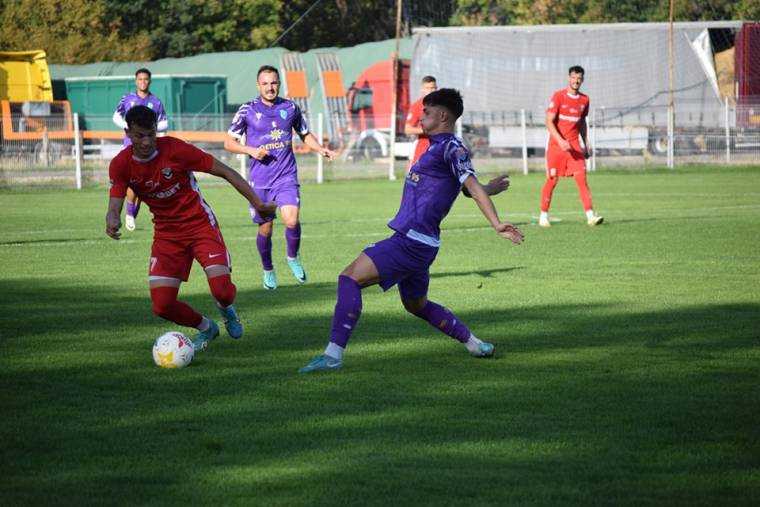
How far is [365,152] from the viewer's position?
36094 mm

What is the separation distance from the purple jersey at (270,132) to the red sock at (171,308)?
14.1 ft

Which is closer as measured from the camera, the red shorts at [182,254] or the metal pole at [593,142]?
the red shorts at [182,254]

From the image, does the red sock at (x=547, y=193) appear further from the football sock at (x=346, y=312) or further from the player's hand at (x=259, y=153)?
the football sock at (x=346, y=312)

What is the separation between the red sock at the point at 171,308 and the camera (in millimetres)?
8031

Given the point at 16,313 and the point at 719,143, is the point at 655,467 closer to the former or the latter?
the point at 16,313

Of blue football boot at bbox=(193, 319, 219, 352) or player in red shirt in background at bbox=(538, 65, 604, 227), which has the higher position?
player in red shirt in background at bbox=(538, 65, 604, 227)

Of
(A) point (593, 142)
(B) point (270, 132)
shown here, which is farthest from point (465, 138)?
(B) point (270, 132)

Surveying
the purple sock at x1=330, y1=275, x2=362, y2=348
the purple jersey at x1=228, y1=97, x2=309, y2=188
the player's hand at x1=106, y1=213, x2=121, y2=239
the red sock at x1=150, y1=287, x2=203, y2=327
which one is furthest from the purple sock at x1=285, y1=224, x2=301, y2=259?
the purple sock at x1=330, y1=275, x2=362, y2=348

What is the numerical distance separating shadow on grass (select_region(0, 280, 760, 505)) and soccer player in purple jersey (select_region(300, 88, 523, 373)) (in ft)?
1.01

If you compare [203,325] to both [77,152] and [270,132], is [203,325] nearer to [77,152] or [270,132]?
[270,132]

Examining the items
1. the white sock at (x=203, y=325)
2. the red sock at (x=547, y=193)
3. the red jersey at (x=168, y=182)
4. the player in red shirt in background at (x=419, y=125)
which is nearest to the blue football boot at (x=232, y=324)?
the white sock at (x=203, y=325)

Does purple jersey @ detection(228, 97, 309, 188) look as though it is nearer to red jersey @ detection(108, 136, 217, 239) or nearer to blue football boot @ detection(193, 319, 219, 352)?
red jersey @ detection(108, 136, 217, 239)

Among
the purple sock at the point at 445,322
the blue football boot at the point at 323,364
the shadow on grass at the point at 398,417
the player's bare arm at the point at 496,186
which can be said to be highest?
the player's bare arm at the point at 496,186

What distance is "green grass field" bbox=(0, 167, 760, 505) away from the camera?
200 inches
